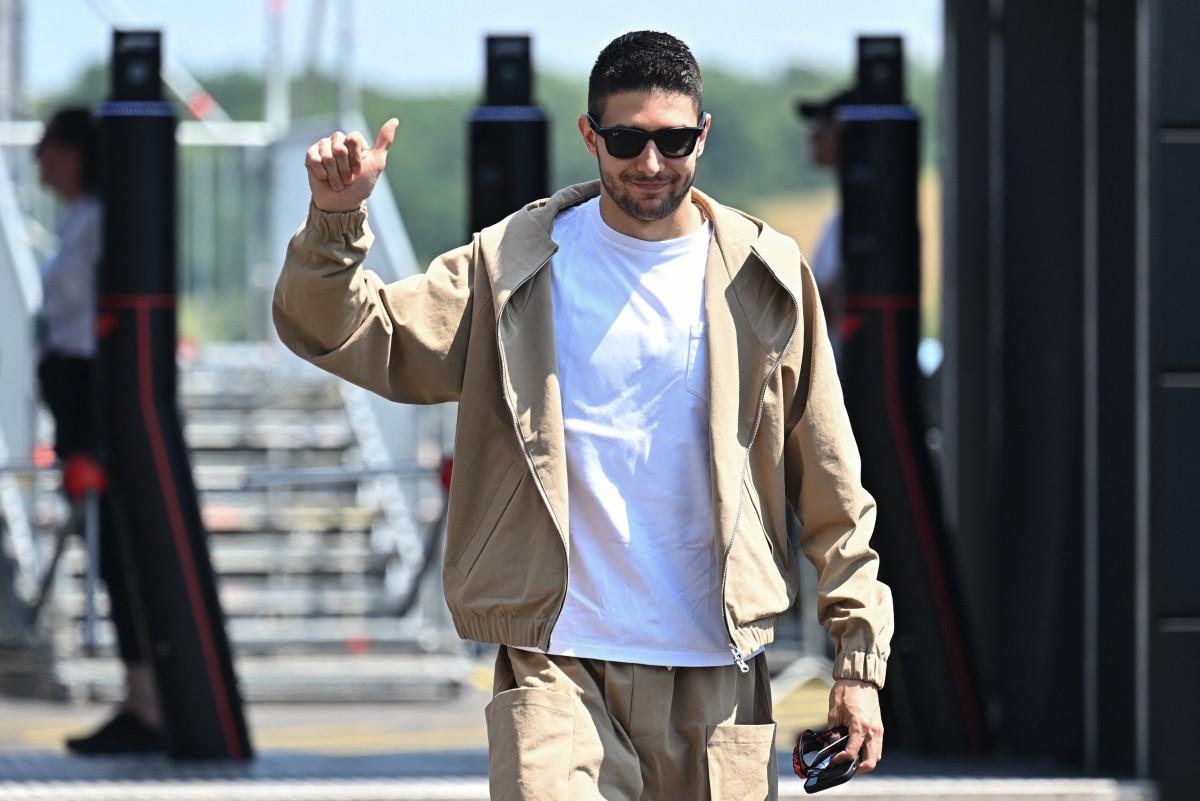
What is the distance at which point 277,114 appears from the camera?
14.6 meters

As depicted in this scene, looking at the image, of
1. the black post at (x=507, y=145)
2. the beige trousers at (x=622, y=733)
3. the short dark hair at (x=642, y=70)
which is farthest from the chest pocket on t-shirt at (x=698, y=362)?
the black post at (x=507, y=145)

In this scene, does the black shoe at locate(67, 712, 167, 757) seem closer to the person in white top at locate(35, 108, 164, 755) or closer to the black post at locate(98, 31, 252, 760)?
the person in white top at locate(35, 108, 164, 755)

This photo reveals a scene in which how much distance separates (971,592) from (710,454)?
391cm

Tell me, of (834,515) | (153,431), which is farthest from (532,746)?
(153,431)

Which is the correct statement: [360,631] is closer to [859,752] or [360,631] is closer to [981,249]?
[981,249]

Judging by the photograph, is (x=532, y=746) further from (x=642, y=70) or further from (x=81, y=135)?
(x=81, y=135)

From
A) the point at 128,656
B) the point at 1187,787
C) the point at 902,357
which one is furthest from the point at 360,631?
the point at 1187,787

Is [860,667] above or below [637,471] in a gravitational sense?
below

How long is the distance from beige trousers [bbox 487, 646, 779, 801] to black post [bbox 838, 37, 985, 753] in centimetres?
307

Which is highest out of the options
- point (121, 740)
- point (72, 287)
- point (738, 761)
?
point (72, 287)

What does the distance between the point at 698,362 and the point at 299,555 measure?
7.34m

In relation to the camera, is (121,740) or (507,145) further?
(121,740)

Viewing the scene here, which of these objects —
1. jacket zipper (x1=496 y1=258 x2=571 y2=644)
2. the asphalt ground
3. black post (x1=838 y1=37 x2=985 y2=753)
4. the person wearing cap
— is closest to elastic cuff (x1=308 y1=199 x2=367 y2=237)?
jacket zipper (x1=496 y1=258 x2=571 y2=644)

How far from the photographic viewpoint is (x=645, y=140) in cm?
321
